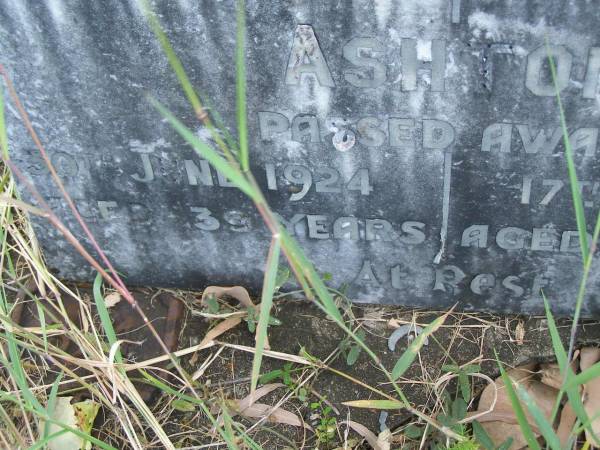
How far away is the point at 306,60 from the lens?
4.48 ft

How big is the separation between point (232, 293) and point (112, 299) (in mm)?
326

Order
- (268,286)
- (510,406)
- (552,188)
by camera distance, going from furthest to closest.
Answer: (510,406)
(552,188)
(268,286)

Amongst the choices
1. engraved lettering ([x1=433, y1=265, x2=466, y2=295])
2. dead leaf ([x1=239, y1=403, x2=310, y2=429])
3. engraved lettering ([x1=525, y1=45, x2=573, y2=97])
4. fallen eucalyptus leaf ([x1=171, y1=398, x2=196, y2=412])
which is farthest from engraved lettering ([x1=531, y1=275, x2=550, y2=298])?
fallen eucalyptus leaf ([x1=171, y1=398, x2=196, y2=412])

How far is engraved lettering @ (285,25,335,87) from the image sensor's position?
4.39 ft

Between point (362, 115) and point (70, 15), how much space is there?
2.01 feet

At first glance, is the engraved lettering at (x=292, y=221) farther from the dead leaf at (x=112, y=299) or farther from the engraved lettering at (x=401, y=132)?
the dead leaf at (x=112, y=299)

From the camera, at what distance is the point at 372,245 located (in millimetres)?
1662

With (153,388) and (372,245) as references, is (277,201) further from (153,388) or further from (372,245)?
(153,388)

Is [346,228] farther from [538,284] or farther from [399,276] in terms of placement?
[538,284]

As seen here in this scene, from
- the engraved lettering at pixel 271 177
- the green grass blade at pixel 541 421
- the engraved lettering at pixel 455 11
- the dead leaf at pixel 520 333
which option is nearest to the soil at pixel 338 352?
the dead leaf at pixel 520 333

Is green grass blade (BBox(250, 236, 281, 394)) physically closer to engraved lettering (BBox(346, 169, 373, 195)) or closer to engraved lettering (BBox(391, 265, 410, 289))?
engraved lettering (BBox(346, 169, 373, 195))

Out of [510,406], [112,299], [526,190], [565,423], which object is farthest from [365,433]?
[112,299]

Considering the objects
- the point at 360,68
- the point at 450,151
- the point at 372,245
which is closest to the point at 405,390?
the point at 372,245

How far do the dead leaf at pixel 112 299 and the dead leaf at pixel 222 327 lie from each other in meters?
0.27
